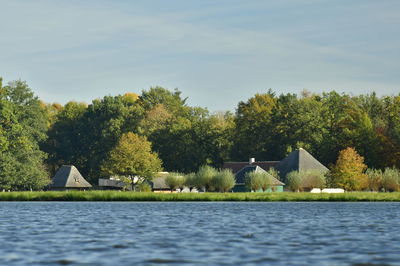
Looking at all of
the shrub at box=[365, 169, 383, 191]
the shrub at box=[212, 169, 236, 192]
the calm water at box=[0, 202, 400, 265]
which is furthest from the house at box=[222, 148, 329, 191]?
the calm water at box=[0, 202, 400, 265]

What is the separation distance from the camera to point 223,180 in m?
103

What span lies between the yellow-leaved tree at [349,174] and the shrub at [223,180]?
626 inches

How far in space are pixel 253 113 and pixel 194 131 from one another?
11016 millimetres

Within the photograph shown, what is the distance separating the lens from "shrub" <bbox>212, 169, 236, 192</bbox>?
102 metres

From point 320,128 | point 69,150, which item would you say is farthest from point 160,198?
point 69,150

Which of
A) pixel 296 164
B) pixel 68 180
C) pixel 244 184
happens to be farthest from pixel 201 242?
pixel 68 180

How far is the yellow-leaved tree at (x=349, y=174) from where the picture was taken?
108 metres

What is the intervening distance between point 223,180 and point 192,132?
4010 cm

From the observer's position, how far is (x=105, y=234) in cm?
3819

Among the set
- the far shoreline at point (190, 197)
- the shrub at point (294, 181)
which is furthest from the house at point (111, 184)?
the far shoreline at point (190, 197)

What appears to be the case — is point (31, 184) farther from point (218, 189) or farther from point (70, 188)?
point (218, 189)

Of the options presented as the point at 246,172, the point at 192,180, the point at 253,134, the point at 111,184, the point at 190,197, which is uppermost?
the point at 253,134

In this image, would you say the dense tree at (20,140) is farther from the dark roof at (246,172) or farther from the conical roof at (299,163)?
the conical roof at (299,163)

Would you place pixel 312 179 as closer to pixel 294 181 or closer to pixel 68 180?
pixel 294 181
